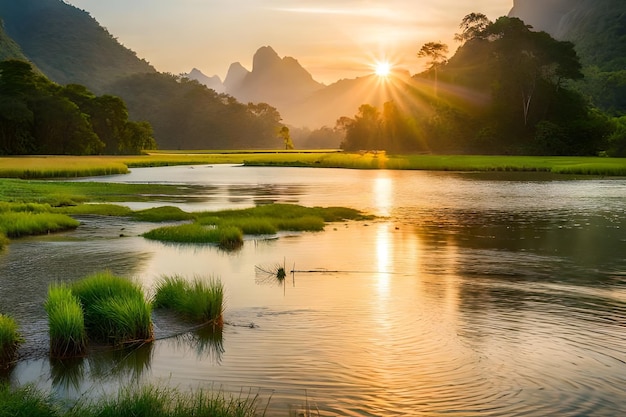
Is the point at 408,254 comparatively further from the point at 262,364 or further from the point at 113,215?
the point at 113,215

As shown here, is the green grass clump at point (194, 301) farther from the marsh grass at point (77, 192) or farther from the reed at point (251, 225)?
the marsh grass at point (77, 192)

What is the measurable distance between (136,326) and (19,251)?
1381cm

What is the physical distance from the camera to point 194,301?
1556 cm

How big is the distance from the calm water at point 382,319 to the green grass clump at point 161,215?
229 cm

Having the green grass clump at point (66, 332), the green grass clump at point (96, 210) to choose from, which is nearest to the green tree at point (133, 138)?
the green grass clump at point (96, 210)

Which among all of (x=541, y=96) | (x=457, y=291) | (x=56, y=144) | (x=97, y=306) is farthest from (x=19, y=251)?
(x=541, y=96)

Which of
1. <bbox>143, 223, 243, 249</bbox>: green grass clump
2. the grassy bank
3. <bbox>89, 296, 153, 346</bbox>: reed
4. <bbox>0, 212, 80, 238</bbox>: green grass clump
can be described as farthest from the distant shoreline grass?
the grassy bank

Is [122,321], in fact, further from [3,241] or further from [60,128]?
[60,128]

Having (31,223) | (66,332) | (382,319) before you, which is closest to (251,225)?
(31,223)

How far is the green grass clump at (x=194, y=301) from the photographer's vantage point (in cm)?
1527

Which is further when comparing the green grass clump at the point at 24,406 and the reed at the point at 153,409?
the reed at the point at 153,409

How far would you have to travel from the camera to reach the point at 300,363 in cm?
1238

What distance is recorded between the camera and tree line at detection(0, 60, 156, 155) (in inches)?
4587

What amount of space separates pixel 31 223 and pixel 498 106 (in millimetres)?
123096
